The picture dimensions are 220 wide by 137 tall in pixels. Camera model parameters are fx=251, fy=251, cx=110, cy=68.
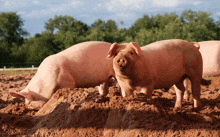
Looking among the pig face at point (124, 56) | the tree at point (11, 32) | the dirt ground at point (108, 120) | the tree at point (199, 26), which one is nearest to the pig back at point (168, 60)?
the pig face at point (124, 56)

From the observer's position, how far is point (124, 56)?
4.72 m

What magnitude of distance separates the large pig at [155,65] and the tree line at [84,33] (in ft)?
80.3

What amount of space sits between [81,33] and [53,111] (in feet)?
126

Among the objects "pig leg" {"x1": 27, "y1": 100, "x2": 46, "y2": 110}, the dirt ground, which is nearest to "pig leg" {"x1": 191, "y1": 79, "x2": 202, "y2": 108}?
the dirt ground

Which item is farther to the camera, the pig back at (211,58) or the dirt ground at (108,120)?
the pig back at (211,58)

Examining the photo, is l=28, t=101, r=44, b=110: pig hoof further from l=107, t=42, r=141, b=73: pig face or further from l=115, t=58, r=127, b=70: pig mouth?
l=115, t=58, r=127, b=70: pig mouth

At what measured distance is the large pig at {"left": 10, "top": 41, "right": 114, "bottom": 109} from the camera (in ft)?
18.8

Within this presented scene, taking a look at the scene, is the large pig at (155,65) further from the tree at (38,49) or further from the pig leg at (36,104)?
the tree at (38,49)

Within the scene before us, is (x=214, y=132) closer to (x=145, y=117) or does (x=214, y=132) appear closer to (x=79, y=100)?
(x=145, y=117)

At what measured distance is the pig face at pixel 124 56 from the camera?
15.3ft

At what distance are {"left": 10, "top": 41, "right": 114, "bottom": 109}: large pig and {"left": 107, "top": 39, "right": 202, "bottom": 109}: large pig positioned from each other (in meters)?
1.55

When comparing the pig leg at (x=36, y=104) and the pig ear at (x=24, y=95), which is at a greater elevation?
the pig ear at (x=24, y=95)

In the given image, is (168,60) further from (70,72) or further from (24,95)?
(24,95)

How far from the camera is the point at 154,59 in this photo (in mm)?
5352
